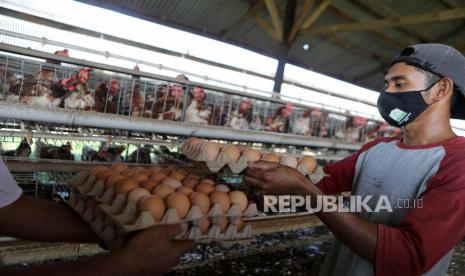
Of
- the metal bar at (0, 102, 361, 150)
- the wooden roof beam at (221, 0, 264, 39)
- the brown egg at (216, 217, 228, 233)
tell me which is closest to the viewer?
the brown egg at (216, 217, 228, 233)

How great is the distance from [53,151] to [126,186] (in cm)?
239

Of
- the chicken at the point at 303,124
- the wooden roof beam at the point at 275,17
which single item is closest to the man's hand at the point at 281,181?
the chicken at the point at 303,124

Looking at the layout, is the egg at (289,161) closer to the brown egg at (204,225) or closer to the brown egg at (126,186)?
the brown egg at (204,225)

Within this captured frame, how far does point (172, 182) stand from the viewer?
1307 millimetres

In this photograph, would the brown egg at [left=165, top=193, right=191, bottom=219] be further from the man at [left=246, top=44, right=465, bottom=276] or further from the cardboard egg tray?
the man at [left=246, top=44, right=465, bottom=276]

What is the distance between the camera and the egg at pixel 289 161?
1.56m

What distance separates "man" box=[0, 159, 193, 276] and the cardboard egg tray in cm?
4

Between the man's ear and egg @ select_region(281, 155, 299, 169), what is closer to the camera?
the man's ear

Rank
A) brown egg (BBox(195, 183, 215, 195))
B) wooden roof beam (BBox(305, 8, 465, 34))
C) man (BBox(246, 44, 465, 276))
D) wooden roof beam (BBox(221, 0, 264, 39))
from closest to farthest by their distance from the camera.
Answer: man (BBox(246, 44, 465, 276))
brown egg (BBox(195, 183, 215, 195))
wooden roof beam (BBox(305, 8, 465, 34))
wooden roof beam (BBox(221, 0, 264, 39))

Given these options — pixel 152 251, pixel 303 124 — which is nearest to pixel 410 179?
pixel 152 251

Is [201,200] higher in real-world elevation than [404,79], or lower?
lower

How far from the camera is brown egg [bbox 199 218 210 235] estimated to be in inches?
43.1

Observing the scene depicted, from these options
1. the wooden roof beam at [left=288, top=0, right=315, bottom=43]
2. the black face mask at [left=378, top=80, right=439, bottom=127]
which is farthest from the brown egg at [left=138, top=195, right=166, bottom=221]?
the wooden roof beam at [left=288, top=0, right=315, bottom=43]

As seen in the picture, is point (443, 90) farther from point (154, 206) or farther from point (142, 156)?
point (142, 156)
